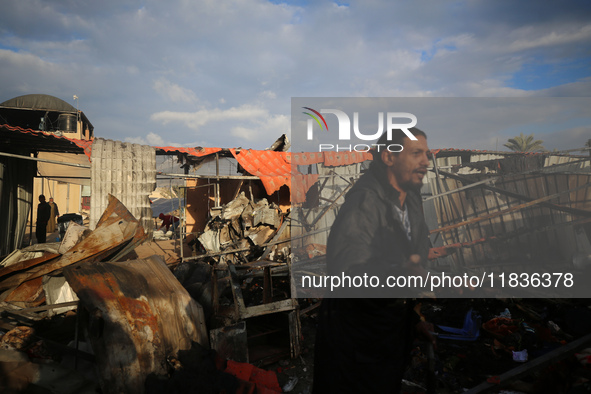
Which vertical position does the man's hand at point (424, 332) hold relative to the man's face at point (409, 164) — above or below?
below

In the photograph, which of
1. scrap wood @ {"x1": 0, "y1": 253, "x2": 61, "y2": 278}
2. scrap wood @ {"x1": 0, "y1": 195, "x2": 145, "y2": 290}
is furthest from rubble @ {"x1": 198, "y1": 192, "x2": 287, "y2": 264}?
scrap wood @ {"x1": 0, "y1": 253, "x2": 61, "y2": 278}

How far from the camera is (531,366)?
2676 mm

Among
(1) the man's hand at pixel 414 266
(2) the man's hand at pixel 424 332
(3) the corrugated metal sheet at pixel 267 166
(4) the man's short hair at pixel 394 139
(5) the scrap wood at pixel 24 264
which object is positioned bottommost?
(2) the man's hand at pixel 424 332

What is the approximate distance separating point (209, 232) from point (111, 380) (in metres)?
7.18

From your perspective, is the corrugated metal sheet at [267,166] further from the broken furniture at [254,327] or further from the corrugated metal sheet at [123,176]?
the broken furniture at [254,327]

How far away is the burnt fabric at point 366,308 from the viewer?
7.35 feet

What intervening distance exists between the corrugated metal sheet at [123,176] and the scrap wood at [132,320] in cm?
569

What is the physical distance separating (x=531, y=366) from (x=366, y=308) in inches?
67.5

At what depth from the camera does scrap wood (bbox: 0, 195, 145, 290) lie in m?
4.76

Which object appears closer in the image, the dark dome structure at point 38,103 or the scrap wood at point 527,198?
the scrap wood at point 527,198

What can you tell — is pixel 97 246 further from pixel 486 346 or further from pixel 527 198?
pixel 527 198

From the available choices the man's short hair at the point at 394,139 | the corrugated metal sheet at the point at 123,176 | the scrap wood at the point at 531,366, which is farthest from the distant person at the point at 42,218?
the scrap wood at the point at 531,366

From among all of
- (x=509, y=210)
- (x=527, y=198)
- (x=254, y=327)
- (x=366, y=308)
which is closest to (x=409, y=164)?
(x=366, y=308)

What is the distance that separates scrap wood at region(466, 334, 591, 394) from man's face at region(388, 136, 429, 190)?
5.64 ft
